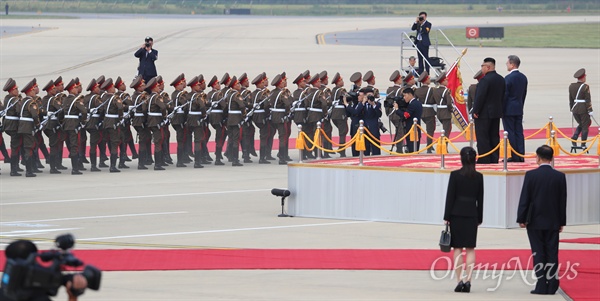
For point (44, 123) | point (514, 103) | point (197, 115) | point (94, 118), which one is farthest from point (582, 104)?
point (44, 123)

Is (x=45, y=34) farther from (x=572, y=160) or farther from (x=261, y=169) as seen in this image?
(x=572, y=160)

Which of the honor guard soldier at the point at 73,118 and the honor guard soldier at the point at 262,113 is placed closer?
the honor guard soldier at the point at 73,118

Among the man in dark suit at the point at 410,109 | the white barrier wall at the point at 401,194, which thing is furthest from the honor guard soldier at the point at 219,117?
the white barrier wall at the point at 401,194

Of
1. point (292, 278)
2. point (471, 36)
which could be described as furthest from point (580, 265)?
point (471, 36)

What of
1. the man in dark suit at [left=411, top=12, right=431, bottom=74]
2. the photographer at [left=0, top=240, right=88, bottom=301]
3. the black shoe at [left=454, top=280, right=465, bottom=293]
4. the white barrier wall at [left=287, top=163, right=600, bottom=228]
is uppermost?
the man in dark suit at [left=411, top=12, right=431, bottom=74]

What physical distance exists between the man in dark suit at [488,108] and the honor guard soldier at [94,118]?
335 inches

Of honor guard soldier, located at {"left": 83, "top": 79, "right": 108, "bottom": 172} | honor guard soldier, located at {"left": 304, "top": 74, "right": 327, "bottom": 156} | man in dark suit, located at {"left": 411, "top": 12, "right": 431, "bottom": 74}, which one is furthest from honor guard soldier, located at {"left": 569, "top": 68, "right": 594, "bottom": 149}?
honor guard soldier, located at {"left": 83, "top": 79, "right": 108, "bottom": 172}

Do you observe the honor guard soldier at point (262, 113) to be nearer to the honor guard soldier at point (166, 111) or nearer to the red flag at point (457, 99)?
the honor guard soldier at point (166, 111)

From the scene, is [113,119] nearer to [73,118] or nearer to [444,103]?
[73,118]

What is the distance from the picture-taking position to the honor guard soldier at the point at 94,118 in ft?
77.4

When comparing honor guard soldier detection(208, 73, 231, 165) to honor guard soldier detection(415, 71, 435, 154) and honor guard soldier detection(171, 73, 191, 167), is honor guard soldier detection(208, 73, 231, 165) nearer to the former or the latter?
honor guard soldier detection(171, 73, 191, 167)

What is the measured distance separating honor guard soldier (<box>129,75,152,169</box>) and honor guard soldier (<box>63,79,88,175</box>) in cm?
102

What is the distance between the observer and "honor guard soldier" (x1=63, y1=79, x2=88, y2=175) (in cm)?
2322

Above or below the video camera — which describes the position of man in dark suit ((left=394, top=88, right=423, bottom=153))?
above
